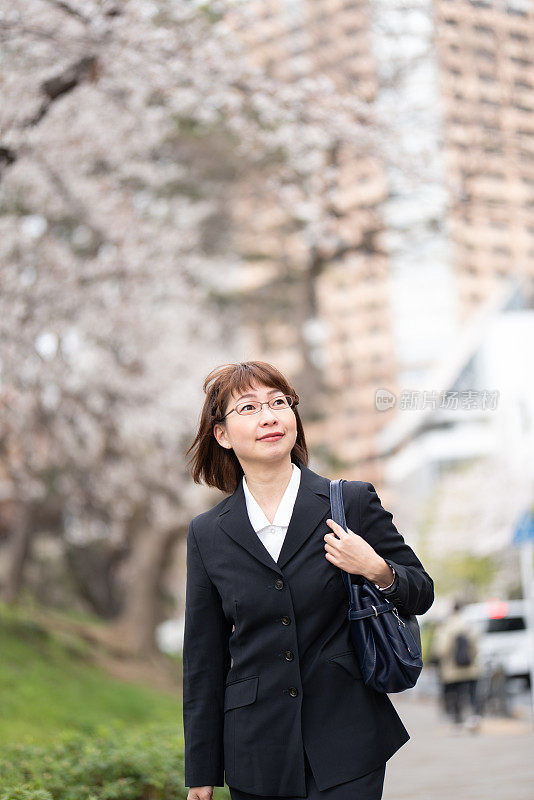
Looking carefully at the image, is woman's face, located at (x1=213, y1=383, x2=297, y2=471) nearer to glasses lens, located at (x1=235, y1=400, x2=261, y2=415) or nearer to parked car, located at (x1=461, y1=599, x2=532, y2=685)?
glasses lens, located at (x1=235, y1=400, x2=261, y2=415)

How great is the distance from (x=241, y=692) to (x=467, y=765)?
672 centimetres

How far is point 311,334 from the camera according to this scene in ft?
68.3

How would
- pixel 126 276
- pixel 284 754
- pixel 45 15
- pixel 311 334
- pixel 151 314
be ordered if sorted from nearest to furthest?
1. pixel 284 754
2. pixel 45 15
3. pixel 126 276
4. pixel 151 314
5. pixel 311 334

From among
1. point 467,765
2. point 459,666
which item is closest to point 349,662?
point 467,765

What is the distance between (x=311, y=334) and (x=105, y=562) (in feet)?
28.4

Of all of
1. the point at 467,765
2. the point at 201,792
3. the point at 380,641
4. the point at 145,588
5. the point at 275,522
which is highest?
the point at 275,522

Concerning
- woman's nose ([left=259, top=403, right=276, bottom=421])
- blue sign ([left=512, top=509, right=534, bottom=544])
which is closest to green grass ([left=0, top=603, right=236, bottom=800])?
woman's nose ([left=259, top=403, right=276, bottom=421])

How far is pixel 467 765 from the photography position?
869 cm

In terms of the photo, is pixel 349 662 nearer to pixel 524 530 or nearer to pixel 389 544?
pixel 389 544

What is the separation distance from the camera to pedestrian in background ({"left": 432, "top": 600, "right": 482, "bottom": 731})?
41.4 feet

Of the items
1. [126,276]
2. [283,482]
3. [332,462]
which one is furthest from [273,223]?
[283,482]

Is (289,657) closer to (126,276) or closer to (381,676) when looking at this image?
(381,676)

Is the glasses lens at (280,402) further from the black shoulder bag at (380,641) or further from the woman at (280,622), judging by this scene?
the black shoulder bag at (380,641)

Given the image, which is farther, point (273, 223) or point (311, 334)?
point (311, 334)
